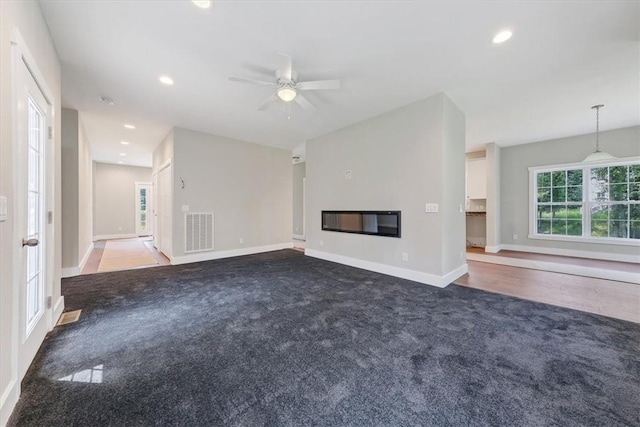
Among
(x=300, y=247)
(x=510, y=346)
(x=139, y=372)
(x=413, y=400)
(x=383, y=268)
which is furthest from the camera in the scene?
(x=300, y=247)

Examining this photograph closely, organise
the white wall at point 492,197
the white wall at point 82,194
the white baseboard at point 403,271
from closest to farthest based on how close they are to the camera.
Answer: the white baseboard at point 403,271 → the white wall at point 82,194 → the white wall at point 492,197

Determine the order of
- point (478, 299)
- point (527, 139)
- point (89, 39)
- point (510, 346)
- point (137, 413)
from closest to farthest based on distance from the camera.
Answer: point (137, 413), point (510, 346), point (89, 39), point (478, 299), point (527, 139)

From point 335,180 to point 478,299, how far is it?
313 centimetres

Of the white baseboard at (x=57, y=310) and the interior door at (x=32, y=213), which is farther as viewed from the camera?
the white baseboard at (x=57, y=310)

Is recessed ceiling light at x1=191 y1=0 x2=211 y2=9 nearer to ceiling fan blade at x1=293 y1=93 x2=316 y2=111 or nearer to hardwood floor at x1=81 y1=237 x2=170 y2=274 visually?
ceiling fan blade at x1=293 y1=93 x2=316 y2=111

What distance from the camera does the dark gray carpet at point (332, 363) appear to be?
1.29m

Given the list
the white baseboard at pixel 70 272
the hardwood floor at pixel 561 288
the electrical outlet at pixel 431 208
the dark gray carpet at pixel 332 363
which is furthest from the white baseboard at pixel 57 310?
the electrical outlet at pixel 431 208

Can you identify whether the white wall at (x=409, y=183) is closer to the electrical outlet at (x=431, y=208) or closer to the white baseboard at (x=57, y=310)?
the electrical outlet at (x=431, y=208)

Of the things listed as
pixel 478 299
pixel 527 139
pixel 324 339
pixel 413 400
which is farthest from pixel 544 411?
pixel 527 139

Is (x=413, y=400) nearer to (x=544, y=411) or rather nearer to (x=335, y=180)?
(x=544, y=411)

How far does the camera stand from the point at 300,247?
22.0 ft

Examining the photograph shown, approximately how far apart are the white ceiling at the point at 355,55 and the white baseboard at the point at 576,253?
2.63 metres

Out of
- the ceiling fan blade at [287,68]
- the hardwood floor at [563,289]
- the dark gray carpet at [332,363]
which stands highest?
the ceiling fan blade at [287,68]

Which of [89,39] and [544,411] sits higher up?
[89,39]
